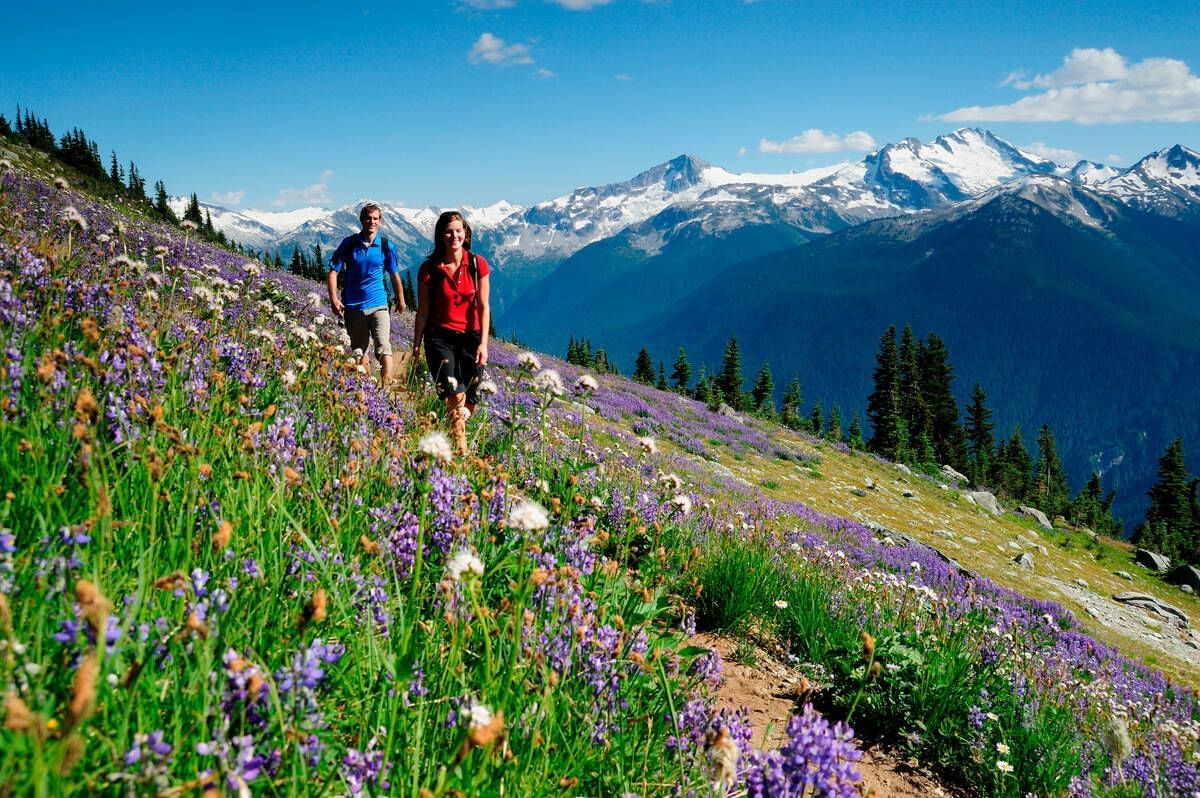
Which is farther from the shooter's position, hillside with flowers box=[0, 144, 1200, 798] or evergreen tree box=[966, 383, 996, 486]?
evergreen tree box=[966, 383, 996, 486]

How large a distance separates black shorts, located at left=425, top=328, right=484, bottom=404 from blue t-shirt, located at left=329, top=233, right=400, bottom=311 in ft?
6.18

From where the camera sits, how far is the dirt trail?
3.99 metres

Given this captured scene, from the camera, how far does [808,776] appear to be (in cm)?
183

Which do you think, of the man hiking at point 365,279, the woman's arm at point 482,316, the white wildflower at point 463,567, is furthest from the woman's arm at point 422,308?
the white wildflower at point 463,567

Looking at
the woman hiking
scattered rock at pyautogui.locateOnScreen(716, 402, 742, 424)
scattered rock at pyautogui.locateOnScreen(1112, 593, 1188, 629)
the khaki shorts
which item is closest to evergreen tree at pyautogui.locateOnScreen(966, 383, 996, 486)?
scattered rock at pyautogui.locateOnScreen(716, 402, 742, 424)

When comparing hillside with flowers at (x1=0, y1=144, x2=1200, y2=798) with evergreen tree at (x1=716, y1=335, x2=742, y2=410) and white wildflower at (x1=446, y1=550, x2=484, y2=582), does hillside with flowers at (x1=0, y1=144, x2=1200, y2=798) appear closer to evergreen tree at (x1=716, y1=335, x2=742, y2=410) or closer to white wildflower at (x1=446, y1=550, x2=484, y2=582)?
white wildflower at (x1=446, y1=550, x2=484, y2=582)

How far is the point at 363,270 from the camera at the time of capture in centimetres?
919

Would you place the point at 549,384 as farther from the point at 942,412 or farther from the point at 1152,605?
the point at 942,412

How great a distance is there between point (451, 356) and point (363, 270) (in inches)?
98.2

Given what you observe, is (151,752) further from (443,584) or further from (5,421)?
(5,421)

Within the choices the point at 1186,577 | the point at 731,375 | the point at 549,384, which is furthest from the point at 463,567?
the point at 731,375

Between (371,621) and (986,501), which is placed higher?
(371,621)

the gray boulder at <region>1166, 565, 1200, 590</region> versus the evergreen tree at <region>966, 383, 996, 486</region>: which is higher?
the gray boulder at <region>1166, 565, 1200, 590</region>

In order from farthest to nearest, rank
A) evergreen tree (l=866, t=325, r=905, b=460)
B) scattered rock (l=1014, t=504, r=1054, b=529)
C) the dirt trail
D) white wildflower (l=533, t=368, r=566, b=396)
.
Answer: evergreen tree (l=866, t=325, r=905, b=460)
scattered rock (l=1014, t=504, r=1054, b=529)
the dirt trail
white wildflower (l=533, t=368, r=566, b=396)
